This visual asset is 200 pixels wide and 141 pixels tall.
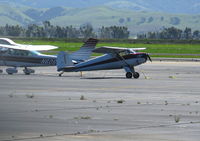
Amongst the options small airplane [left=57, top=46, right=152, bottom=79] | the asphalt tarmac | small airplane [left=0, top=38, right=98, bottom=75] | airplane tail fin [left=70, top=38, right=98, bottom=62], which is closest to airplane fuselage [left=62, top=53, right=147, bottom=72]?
small airplane [left=57, top=46, right=152, bottom=79]

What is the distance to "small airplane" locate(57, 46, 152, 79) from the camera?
46.9 m

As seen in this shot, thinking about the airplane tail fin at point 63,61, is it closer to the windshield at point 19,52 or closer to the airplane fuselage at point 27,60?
the airplane fuselage at point 27,60

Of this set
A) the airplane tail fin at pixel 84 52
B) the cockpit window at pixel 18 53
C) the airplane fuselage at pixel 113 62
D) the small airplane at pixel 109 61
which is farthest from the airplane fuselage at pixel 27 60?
the airplane fuselage at pixel 113 62

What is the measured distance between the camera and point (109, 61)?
47.8m

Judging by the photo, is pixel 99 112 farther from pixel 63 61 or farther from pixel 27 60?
pixel 27 60

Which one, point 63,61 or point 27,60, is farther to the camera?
point 27,60

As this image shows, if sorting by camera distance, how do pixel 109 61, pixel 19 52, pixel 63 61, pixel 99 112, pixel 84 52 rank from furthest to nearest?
pixel 19 52 < pixel 84 52 < pixel 109 61 < pixel 63 61 < pixel 99 112

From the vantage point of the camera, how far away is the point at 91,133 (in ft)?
61.8

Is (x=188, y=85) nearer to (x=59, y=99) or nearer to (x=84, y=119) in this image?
(x=59, y=99)

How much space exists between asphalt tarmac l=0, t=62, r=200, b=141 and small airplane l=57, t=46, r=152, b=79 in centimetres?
854

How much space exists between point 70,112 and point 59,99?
5342 mm

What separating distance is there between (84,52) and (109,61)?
2.38m

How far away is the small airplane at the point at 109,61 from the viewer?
46875mm

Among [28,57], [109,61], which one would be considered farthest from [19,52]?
[109,61]
